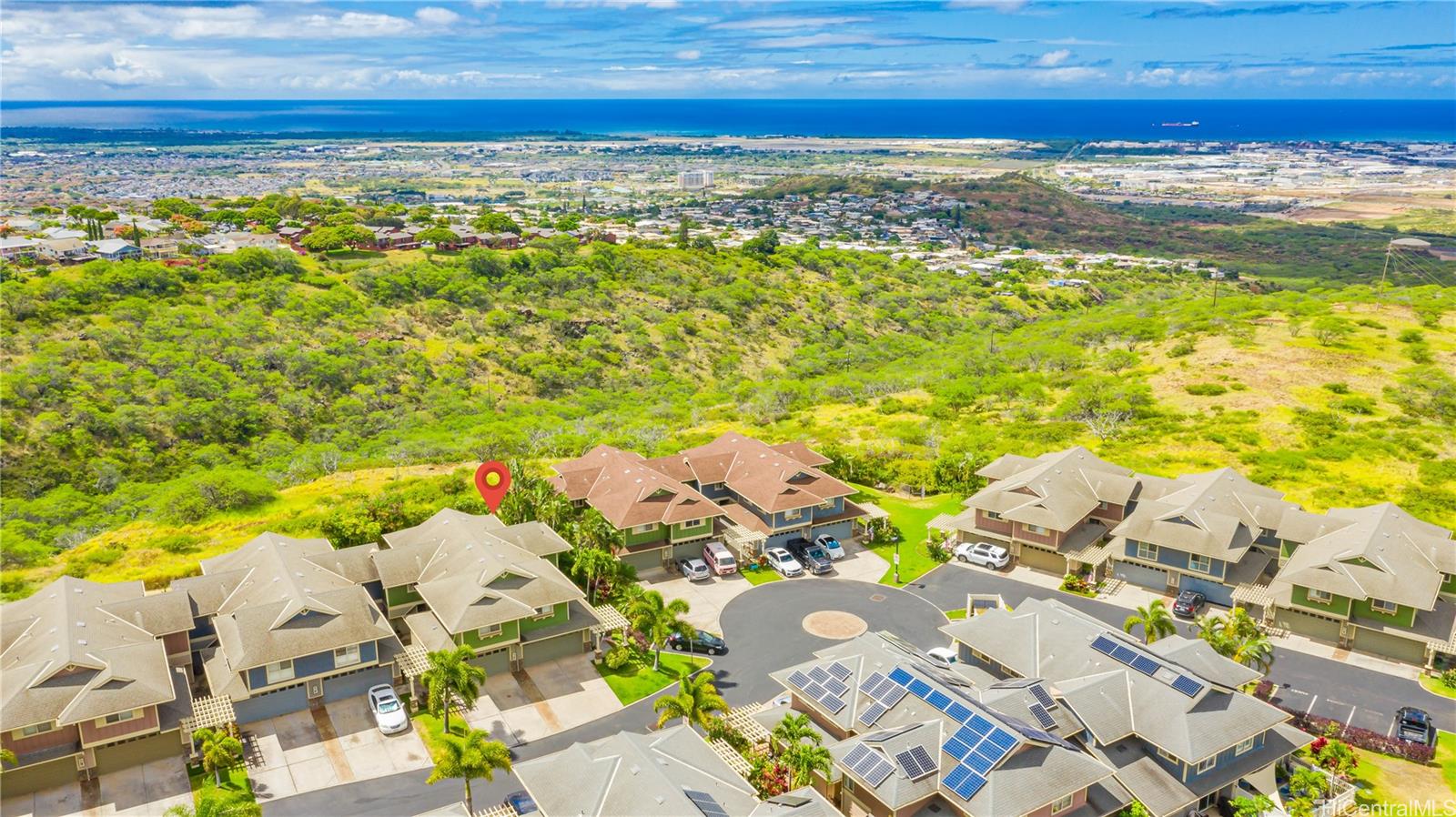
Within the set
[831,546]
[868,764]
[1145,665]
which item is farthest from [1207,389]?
[868,764]

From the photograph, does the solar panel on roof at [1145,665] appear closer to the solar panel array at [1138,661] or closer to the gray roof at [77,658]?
the solar panel array at [1138,661]

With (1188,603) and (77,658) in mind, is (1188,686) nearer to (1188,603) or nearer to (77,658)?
(1188,603)

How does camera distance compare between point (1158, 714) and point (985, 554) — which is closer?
point (1158, 714)

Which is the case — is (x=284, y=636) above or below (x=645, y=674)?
above

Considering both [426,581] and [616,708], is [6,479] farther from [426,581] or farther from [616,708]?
[616,708]

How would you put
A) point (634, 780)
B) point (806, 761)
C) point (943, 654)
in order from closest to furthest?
point (634, 780) → point (806, 761) → point (943, 654)

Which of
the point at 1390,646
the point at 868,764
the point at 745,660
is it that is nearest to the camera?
the point at 868,764

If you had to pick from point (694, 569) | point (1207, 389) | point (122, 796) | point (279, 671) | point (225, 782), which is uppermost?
point (1207, 389)

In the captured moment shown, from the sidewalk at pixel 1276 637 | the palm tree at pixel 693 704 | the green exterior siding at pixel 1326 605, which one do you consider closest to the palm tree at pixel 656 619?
the palm tree at pixel 693 704
